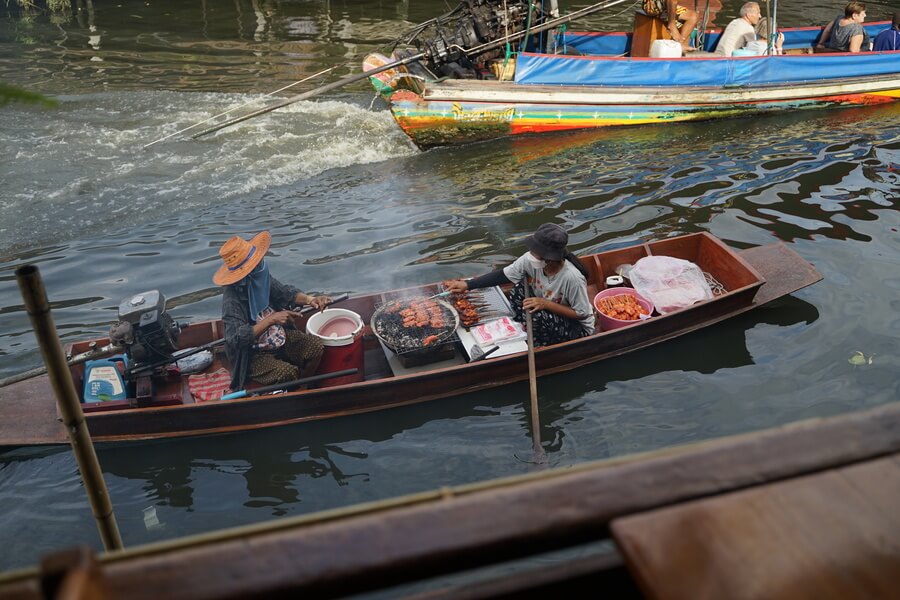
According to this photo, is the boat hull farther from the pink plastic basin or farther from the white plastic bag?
the pink plastic basin

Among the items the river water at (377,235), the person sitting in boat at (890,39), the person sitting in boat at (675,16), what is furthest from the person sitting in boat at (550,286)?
the person sitting in boat at (890,39)

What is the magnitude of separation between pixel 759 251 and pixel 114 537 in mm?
7775

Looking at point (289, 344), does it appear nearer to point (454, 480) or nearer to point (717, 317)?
point (454, 480)

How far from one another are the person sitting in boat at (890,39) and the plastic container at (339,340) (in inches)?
532

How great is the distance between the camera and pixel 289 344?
265 inches

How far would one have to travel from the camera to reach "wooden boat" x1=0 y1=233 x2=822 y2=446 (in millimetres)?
6242

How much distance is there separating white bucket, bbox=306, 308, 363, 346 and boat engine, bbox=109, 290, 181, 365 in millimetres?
1361

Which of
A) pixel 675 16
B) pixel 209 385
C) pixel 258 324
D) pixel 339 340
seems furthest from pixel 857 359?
pixel 675 16

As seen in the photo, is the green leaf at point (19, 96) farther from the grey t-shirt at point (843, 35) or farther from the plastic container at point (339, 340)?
the grey t-shirt at point (843, 35)

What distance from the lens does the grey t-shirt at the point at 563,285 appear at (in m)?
6.67

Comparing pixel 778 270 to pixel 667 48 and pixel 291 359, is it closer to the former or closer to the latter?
pixel 291 359

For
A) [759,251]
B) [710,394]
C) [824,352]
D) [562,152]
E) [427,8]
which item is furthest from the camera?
[427,8]

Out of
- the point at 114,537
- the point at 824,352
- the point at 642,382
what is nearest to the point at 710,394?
the point at 642,382

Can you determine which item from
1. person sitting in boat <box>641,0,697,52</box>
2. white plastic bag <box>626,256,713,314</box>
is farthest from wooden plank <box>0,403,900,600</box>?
person sitting in boat <box>641,0,697,52</box>
